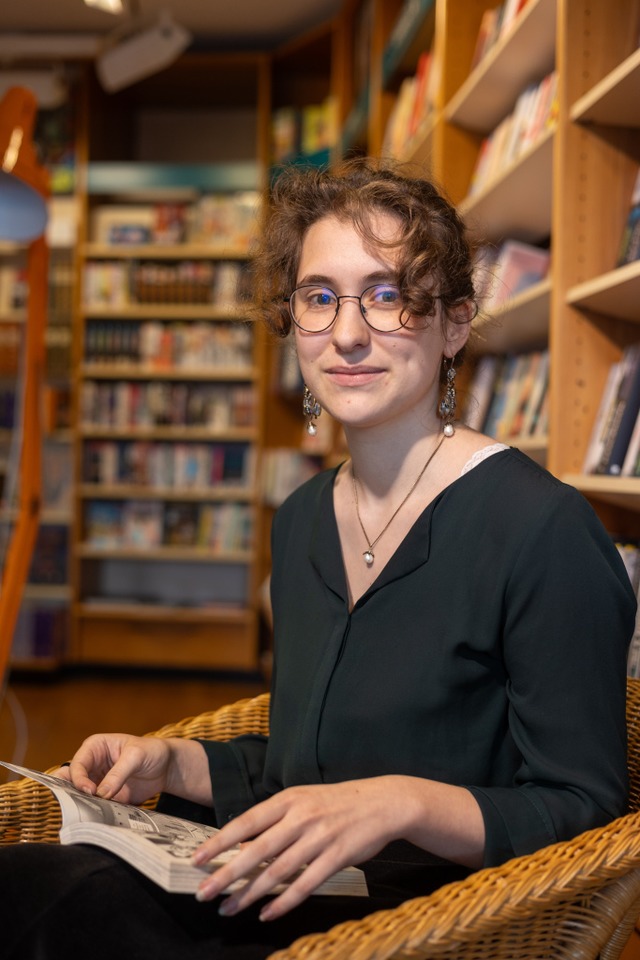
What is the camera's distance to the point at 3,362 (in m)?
5.38

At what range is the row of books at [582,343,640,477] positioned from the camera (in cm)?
185

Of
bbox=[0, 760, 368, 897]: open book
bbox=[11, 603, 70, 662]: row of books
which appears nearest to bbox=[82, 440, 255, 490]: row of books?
bbox=[11, 603, 70, 662]: row of books

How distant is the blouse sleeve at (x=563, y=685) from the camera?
1.00m

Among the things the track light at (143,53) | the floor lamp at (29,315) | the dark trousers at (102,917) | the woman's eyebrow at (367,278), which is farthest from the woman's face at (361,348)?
the track light at (143,53)

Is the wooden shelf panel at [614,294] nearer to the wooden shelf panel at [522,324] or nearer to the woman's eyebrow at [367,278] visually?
the wooden shelf panel at [522,324]

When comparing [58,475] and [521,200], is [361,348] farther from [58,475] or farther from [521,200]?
[58,475]

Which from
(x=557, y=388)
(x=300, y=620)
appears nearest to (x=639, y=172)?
(x=557, y=388)

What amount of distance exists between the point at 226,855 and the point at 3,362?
4.83m

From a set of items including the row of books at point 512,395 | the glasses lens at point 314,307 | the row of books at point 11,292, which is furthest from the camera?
the row of books at point 11,292

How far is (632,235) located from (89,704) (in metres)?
3.61

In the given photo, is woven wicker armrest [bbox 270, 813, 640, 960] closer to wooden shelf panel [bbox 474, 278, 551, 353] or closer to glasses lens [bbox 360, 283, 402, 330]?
glasses lens [bbox 360, 283, 402, 330]

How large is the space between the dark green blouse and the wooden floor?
238 centimetres

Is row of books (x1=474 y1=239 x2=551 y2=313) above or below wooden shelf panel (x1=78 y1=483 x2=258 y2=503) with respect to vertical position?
above

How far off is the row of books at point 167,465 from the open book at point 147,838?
14.8 feet
